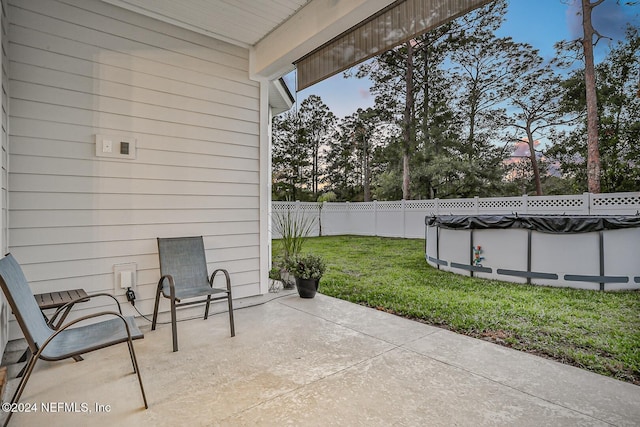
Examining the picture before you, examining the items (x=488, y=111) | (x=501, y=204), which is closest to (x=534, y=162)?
(x=488, y=111)

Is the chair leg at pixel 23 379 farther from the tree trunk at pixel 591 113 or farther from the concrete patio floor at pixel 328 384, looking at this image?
the tree trunk at pixel 591 113

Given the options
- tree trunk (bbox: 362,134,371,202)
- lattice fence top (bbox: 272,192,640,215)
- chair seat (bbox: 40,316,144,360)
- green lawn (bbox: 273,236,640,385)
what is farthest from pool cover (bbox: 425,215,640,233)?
tree trunk (bbox: 362,134,371,202)

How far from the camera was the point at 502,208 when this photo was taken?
9.41 m

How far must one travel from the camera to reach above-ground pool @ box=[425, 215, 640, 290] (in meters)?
4.38

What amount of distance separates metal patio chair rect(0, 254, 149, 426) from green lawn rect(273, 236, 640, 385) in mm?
2567

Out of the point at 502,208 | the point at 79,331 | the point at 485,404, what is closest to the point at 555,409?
the point at 485,404

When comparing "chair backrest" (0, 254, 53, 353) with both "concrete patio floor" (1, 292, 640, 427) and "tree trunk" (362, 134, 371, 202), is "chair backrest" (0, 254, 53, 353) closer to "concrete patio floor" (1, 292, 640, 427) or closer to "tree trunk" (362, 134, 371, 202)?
"concrete patio floor" (1, 292, 640, 427)

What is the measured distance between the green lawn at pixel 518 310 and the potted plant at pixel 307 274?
0.45 meters

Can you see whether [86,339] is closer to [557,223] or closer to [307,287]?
[307,287]

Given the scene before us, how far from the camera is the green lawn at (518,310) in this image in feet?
8.20

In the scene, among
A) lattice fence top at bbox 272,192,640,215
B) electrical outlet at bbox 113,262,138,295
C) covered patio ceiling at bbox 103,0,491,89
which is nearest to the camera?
covered patio ceiling at bbox 103,0,491,89

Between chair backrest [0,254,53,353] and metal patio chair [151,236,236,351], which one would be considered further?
metal patio chair [151,236,236,351]

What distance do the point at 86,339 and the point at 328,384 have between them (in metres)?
1.40

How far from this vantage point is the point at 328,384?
6.42 ft
